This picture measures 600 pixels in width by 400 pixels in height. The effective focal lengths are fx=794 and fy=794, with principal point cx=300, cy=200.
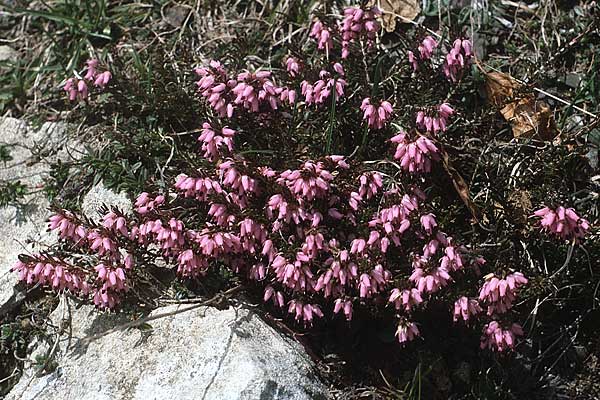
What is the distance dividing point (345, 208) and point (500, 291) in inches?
39.1

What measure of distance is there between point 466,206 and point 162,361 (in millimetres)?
2023

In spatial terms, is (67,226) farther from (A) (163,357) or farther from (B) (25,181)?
(B) (25,181)

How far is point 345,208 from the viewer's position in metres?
4.56

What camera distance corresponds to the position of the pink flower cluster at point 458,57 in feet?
15.9

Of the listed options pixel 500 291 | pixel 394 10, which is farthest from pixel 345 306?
pixel 394 10

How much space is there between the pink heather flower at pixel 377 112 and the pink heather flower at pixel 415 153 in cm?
20

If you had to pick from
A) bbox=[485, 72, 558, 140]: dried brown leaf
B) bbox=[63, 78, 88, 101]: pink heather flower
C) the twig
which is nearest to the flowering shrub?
the twig

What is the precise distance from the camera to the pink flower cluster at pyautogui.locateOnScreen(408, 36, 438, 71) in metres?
4.96

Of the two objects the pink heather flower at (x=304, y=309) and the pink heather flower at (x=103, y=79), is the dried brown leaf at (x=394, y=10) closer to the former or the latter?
the pink heather flower at (x=103, y=79)

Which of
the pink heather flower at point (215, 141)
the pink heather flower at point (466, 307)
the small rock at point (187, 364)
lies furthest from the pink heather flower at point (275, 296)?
the pink heather flower at point (466, 307)

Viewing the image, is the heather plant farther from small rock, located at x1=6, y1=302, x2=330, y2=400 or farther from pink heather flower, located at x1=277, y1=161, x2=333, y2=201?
small rock, located at x1=6, y1=302, x2=330, y2=400

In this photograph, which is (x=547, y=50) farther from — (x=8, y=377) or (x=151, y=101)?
(x=8, y=377)

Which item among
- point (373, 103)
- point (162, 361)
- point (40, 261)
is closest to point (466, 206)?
point (373, 103)

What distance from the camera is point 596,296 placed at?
4758 mm
